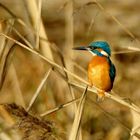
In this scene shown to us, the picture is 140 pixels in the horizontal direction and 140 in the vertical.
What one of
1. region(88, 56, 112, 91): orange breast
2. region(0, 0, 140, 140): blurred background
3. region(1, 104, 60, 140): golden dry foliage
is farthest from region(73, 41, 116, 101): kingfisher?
region(1, 104, 60, 140): golden dry foliage

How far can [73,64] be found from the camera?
8.89 ft

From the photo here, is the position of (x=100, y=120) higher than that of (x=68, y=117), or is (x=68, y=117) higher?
(x=68, y=117)

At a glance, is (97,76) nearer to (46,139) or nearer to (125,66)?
(46,139)

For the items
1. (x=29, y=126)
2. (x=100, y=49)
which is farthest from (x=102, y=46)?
(x=29, y=126)

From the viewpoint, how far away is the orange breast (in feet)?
6.66

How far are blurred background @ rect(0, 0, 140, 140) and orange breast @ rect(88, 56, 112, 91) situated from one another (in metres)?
0.33

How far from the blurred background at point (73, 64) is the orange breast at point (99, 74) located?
1.08ft

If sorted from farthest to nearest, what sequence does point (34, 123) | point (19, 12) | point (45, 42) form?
point (19, 12) < point (45, 42) < point (34, 123)

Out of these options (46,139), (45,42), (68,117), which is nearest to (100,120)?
(68,117)

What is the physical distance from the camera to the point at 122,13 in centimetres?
433

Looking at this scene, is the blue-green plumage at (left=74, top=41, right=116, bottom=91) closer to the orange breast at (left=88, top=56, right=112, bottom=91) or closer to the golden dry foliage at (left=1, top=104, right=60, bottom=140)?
the orange breast at (left=88, top=56, right=112, bottom=91)

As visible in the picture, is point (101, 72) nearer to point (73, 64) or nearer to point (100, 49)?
point (100, 49)

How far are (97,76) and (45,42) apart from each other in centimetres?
44

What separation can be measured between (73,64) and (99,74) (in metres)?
0.68
